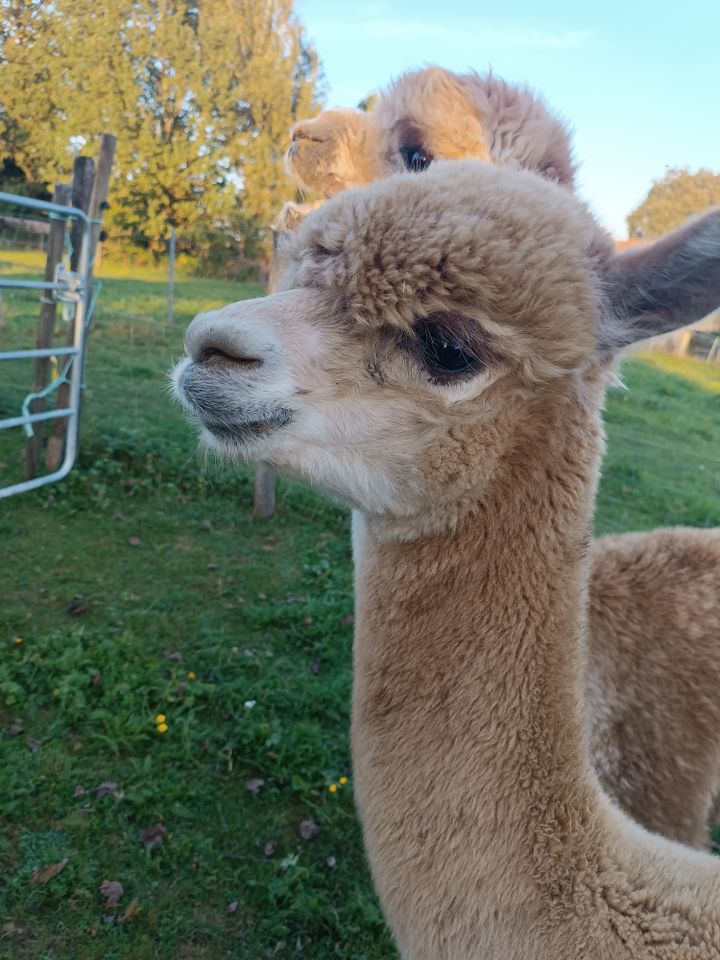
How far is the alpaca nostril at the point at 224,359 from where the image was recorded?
4.54 feet

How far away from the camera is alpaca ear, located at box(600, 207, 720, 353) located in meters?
1.31

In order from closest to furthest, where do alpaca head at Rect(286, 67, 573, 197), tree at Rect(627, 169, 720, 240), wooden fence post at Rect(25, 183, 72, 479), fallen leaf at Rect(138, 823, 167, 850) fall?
fallen leaf at Rect(138, 823, 167, 850)
alpaca head at Rect(286, 67, 573, 197)
wooden fence post at Rect(25, 183, 72, 479)
tree at Rect(627, 169, 720, 240)

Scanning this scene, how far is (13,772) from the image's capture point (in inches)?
122

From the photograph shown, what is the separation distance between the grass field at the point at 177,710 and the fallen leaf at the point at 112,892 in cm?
2

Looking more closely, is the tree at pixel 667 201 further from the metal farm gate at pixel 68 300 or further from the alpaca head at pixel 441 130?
the metal farm gate at pixel 68 300

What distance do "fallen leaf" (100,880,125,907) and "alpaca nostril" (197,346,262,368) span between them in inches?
92.0

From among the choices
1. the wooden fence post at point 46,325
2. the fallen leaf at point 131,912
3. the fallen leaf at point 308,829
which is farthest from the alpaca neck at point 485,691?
the wooden fence post at point 46,325

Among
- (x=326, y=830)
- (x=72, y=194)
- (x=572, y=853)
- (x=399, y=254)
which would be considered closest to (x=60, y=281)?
(x=72, y=194)

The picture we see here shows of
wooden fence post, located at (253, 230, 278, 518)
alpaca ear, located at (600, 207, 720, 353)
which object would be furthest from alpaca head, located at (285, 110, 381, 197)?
wooden fence post, located at (253, 230, 278, 518)

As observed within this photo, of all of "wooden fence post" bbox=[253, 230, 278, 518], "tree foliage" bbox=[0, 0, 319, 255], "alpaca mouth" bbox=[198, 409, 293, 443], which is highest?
"tree foliage" bbox=[0, 0, 319, 255]

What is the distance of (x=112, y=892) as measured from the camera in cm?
267

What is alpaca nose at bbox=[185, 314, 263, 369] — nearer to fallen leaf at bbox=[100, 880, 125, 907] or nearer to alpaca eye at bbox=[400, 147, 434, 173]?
fallen leaf at bbox=[100, 880, 125, 907]

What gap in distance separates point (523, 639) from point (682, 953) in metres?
0.61

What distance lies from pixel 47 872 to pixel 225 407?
7.61ft
